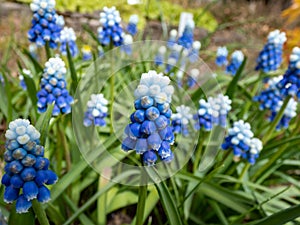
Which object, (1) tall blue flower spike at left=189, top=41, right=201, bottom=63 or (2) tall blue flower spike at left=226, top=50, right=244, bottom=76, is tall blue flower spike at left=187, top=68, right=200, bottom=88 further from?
(2) tall blue flower spike at left=226, top=50, right=244, bottom=76

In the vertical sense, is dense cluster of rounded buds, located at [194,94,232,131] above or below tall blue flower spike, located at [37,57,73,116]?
below

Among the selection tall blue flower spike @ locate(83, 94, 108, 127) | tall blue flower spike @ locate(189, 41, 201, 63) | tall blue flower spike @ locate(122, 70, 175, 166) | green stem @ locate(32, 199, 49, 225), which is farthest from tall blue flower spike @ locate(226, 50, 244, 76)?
green stem @ locate(32, 199, 49, 225)

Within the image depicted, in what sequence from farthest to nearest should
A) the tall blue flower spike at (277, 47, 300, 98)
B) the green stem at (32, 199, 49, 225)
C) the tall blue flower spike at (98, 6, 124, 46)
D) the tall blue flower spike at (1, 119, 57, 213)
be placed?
the tall blue flower spike at (98, 6, 124, 46), the tall blue flower spike at (277, 47, 300, 98), the green stem at (32, 199, 49, 225), the tall blue flower spike at (1, 119, 57, 213)

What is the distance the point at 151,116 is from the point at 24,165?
50 cm

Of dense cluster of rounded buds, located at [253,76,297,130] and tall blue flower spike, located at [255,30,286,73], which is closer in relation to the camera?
dense cluster of rounded buds, located at [253,76,297,130]

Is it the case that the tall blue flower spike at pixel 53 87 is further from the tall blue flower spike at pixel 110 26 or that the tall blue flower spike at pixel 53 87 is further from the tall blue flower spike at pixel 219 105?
the tall blue flower spike at pixel 219 105

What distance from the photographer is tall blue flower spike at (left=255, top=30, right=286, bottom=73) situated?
3.43m

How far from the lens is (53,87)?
2475mm

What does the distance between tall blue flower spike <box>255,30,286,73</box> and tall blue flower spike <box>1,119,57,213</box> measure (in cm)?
246

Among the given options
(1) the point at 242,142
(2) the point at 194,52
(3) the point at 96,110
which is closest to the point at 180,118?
(1) the point at 242,142

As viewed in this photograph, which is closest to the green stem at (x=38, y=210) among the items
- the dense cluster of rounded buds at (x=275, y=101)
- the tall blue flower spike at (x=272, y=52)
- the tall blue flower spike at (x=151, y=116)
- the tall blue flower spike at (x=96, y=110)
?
the tall blue flower spike at (x=151, y=116)

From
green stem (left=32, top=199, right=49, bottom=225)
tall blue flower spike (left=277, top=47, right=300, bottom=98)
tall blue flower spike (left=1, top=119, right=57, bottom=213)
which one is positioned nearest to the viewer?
tall blue flower spike (left=1, top=119, right=57, bottom=213)

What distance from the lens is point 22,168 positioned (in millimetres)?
1511

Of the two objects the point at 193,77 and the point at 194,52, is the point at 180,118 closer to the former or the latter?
the point at 193,77
